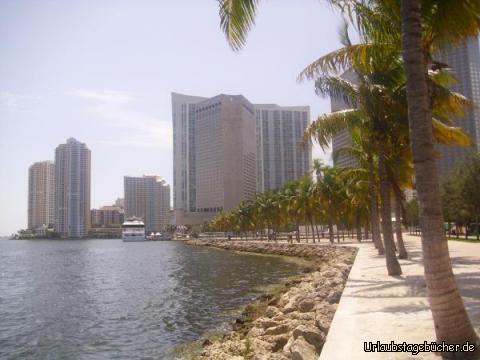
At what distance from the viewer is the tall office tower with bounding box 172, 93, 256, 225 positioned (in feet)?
585

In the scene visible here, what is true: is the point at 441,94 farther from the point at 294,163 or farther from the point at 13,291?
the point at 294,163

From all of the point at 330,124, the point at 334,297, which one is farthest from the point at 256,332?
the point at 330,124

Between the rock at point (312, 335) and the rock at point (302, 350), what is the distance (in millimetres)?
330

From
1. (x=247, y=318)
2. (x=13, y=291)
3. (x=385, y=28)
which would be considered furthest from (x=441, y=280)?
(x=13, y=291)

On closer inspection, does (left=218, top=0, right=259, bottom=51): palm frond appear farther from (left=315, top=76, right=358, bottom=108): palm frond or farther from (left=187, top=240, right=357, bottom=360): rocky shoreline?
(left=315, top=76, right=358, bottom=108): palm frond

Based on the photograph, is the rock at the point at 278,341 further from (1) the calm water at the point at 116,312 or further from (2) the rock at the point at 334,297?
(1) the calm water at the point at 116,312

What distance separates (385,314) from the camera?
9.72 metres

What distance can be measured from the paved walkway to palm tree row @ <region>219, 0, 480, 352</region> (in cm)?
107

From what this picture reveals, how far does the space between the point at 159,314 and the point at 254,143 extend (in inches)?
6686

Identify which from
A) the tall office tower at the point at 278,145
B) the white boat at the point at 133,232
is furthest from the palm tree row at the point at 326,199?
the tall office tower at the point at 278,145

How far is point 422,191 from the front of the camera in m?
6.34

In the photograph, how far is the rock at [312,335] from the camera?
9.06 m

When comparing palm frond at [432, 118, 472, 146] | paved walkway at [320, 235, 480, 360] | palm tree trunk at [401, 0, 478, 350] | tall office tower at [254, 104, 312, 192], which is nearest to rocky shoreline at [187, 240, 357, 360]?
paved walkway at [320, 235, 480, 360]

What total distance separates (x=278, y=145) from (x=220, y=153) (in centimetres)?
2479
